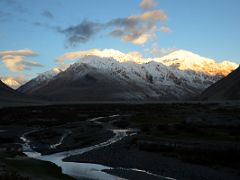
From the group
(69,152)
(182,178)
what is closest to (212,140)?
(182,178)

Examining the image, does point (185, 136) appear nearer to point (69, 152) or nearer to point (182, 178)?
point (69, 152)

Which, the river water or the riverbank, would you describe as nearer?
the riverbank

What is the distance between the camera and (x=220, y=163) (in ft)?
132

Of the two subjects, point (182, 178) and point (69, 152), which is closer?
point (182, 178)

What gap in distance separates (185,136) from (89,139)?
17.2 metres

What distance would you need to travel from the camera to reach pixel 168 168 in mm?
39812

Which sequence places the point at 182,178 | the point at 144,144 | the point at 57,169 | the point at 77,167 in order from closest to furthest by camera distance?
the point at 182,178
the point at 57,169
the point at 77,167
the point at 144,144

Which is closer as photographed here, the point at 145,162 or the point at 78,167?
the point at 145,162

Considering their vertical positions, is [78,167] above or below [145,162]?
below

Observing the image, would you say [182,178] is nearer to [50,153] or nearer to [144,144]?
[144,144]

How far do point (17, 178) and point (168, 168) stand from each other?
1608 centimetres

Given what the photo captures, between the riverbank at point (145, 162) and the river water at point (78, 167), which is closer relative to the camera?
the riverbank at point (145, 162)

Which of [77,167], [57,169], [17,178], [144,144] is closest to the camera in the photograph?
[17,178]

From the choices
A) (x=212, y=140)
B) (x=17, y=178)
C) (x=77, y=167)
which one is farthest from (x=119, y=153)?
(x=17, y=178)
